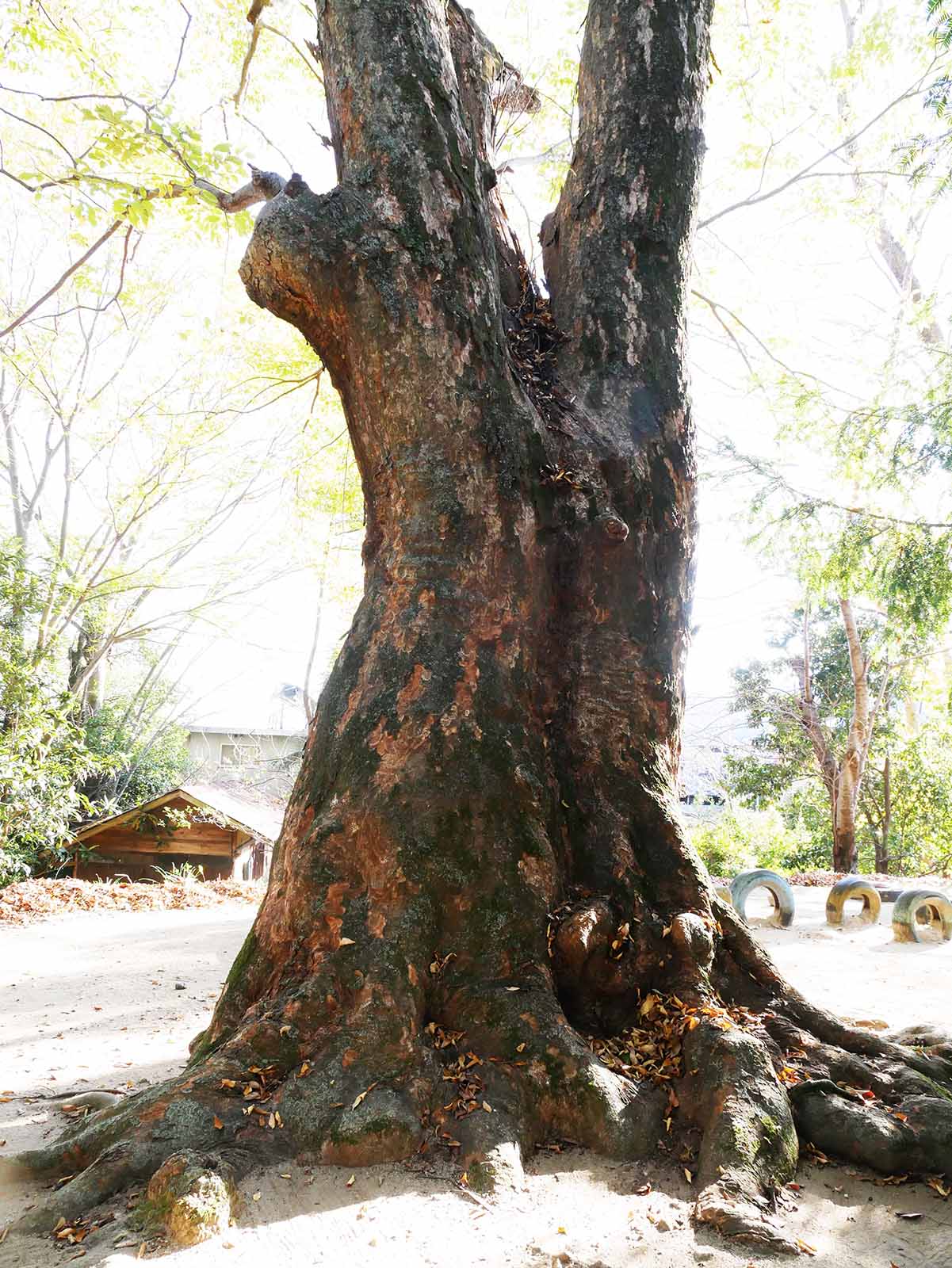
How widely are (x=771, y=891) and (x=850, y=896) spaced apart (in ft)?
2.38

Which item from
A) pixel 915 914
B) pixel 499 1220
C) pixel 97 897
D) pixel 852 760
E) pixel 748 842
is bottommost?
pixel 97 897

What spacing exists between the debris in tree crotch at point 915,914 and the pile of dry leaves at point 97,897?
7.59 metres

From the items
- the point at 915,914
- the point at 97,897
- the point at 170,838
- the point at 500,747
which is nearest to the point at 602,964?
the point at 500,747

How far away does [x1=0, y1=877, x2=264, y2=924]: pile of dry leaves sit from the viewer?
8.48 metres

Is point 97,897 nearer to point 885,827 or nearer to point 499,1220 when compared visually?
point 499,1220

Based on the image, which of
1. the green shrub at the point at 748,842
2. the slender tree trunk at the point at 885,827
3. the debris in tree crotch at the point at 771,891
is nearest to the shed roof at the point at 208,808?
the green shrub at the point at 748,842

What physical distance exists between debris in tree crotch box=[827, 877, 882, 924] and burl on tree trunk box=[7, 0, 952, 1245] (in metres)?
4.52

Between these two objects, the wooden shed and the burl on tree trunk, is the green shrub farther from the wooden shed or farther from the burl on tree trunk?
the burl on tree trunk

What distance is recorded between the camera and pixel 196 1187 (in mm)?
1819

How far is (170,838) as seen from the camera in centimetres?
1348

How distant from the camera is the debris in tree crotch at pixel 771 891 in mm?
6848

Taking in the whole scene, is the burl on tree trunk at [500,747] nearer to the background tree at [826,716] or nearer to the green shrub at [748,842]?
the background tree at [826,716]

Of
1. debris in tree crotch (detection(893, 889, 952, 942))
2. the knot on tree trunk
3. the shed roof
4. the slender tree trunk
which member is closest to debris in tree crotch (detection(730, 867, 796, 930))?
debris in tree crotch (detection(893, 889, 952, 942))

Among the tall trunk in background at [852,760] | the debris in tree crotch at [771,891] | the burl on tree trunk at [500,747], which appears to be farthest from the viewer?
the tall trunk in background at [852,760]
